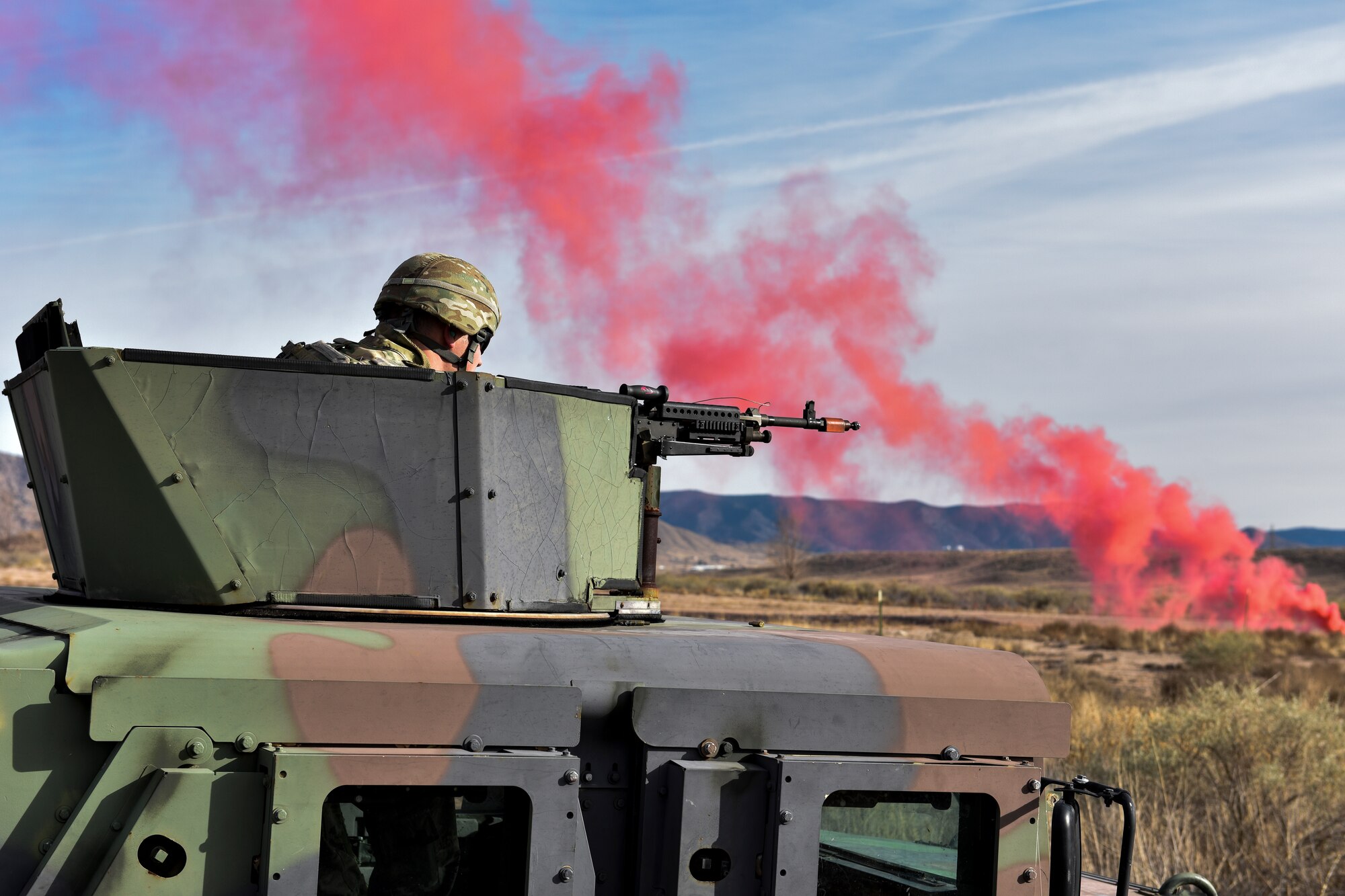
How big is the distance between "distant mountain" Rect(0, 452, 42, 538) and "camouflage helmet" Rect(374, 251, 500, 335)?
65673 mm

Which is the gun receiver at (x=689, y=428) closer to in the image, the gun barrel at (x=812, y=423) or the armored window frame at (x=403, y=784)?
the gun barrel at (x=812, y=423)

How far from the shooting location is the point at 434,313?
193 inches

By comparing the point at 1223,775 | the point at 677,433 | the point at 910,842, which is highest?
the point at 677,433

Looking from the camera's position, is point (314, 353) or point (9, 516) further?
point (9, 516)

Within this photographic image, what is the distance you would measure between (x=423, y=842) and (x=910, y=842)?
1529 mm

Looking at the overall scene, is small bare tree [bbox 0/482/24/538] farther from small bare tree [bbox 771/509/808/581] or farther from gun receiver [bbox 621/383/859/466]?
gun receiver [bbox 621/383/859/466]

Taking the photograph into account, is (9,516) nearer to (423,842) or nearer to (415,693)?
(423,842)

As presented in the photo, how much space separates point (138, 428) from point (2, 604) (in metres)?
1.14

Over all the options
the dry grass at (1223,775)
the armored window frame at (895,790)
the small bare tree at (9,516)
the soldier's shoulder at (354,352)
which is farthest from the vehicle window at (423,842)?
the small bare tree at (9,516)

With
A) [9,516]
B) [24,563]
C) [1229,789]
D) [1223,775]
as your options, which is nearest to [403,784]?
[1229,789]

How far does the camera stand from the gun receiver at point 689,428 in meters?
6.03

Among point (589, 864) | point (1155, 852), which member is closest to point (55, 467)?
point (589, 864)

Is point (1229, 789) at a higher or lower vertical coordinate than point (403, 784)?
lower

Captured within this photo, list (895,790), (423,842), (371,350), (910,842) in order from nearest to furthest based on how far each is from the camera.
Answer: (423,842)
(895,790)
(910,842)
(371,350)
